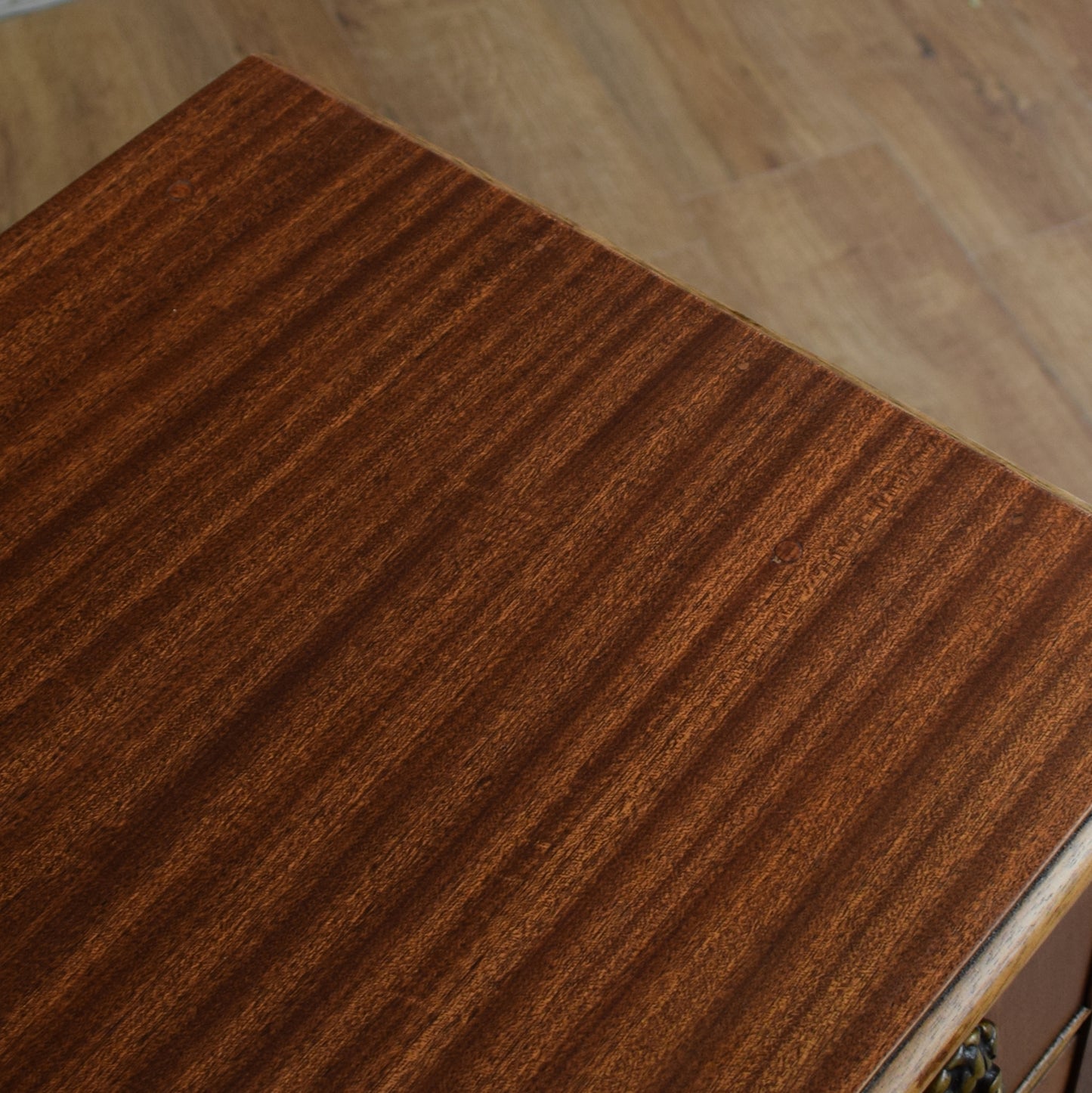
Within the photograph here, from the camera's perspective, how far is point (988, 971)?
476 mm

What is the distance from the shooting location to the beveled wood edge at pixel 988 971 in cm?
46

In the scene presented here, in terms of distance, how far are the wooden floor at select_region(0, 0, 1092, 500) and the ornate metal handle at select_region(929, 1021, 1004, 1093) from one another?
0.85 metres

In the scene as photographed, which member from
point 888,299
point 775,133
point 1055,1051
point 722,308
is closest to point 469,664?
point 722,308

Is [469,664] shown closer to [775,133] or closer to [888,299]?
[888,299]

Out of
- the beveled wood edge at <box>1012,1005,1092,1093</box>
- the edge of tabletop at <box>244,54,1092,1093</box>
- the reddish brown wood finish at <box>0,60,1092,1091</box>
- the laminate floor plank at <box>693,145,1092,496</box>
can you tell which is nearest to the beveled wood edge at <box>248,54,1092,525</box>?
the reddish brown wood finish at <box>0,60,1092,1091</box>

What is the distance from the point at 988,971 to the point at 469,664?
0.76ft

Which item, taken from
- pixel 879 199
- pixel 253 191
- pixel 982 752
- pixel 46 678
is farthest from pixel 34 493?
pixel 879 199

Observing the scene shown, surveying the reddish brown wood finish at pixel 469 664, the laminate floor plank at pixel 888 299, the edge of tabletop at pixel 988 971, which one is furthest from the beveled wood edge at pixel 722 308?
the laminate floor plank at pixel 888 299

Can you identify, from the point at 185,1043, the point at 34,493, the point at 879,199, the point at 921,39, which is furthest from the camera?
the point at 921,39

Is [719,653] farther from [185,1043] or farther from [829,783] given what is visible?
[185,1043]

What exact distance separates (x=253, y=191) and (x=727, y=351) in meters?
0.26

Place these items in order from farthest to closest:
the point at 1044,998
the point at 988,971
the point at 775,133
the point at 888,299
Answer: the point at 775,133 < the point at 888,299 < the point at 1044,998 < the point at 988,971

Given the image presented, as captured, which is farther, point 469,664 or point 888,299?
point 888,299

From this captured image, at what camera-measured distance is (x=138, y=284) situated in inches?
25.3
